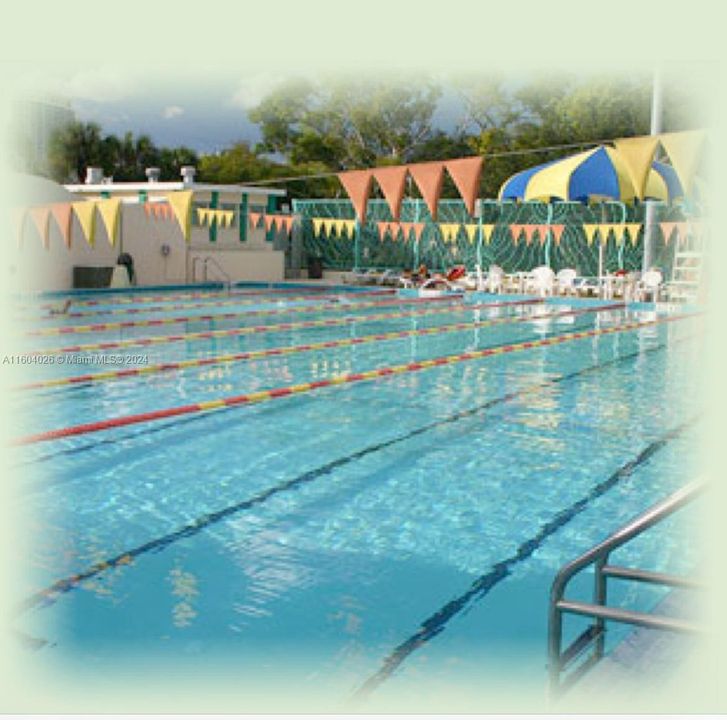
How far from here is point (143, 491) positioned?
18.3ft

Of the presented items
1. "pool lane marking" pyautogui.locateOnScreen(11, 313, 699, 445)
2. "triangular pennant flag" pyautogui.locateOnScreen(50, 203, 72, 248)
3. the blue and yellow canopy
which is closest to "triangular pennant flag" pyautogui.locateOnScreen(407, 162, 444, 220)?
"pool lane marking" pyautogui.locateOnScreen(11, 313, 699, 445)

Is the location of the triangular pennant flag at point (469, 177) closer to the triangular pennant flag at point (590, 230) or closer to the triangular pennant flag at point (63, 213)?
the triangular pennant flag at point (63, 213)

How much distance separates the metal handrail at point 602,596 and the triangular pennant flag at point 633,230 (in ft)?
61.3

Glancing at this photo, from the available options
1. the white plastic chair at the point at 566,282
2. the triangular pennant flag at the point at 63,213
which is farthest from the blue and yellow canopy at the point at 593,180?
the triangular pennant flag at the point at 63,213

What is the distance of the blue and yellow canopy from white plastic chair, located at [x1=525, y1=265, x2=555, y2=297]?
317 cm

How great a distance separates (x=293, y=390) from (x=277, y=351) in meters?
2.60

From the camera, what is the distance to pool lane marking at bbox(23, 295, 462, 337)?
12970 mm

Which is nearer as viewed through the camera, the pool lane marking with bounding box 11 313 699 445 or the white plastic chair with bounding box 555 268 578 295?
the pool lane marking with bounding box 11 313 699 445

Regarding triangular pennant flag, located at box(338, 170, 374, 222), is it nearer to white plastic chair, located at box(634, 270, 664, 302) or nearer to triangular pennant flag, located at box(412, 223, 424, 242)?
white plastic chair, located at box(634, 270, 664, 302)

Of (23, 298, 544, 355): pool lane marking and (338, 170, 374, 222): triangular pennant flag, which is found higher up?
(338, 170, 374, 222): triangular pennant flag

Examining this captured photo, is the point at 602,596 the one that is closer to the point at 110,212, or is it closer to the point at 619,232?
the point at 110,212

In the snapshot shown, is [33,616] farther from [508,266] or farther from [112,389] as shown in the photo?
[508,266]

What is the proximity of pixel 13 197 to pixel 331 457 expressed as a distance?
1346cm

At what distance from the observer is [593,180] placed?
16328 millimetres
